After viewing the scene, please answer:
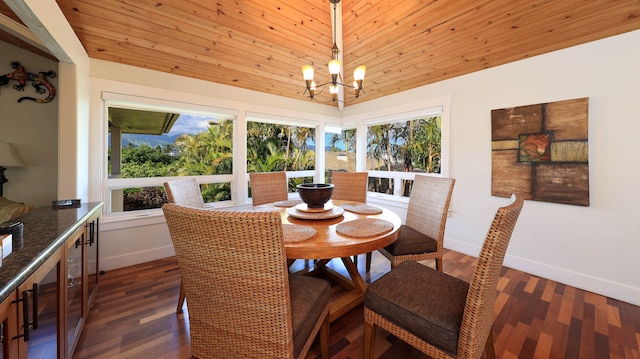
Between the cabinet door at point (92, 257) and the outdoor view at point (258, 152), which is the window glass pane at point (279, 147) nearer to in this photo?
the outdoor view at point (258, 152)

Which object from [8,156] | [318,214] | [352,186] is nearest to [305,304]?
[318,214]

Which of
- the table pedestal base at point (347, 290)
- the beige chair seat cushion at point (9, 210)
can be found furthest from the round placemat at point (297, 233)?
the beige chair seat cushion at point (9, 210)

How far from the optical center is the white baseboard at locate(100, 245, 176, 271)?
8.09 ft

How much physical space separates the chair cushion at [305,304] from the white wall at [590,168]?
2473mm

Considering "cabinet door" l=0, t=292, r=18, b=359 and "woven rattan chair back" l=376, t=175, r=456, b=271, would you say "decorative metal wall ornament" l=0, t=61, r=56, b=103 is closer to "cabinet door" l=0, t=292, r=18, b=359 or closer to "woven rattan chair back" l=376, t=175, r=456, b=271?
"cabinet door" l=0, t=292, r=18, b=359

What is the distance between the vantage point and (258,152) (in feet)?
12.8

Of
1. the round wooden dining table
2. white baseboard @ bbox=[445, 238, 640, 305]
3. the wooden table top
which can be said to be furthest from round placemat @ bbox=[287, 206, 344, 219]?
white baseboard @ bbox=[445, 238, 640, 305]

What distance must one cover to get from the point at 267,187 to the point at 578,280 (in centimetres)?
320

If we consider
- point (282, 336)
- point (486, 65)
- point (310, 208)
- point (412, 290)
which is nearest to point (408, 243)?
point (412, 290)

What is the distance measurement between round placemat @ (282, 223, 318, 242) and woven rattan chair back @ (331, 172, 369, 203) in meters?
1.38

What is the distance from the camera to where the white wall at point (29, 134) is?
2.38 metres

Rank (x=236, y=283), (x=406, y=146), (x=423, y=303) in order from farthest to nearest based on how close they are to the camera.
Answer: (x=406, y=146) < (x=423, y=303) < (x=236, y=283)

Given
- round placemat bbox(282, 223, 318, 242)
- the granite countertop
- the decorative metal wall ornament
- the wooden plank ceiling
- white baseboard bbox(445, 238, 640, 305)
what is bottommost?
white baseboard bbox(445, 238, 640, 305)

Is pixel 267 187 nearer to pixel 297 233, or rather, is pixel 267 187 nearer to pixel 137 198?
pixel 297 233
